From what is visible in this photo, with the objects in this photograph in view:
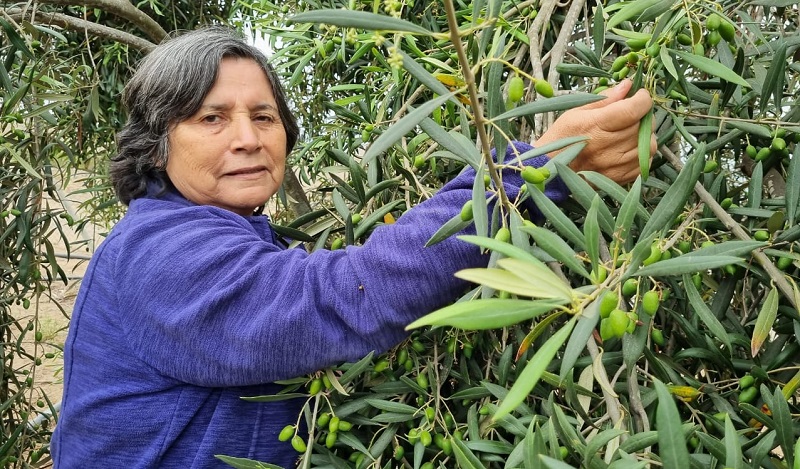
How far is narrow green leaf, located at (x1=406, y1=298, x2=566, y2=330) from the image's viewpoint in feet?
1.68

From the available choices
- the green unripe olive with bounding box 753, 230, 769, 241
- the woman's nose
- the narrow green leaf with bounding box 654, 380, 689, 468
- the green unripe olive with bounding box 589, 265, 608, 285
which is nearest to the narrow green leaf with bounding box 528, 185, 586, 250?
the green unripe olive with bounding box 589, 265, 608, 285

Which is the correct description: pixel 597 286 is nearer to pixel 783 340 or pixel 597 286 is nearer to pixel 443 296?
pixel 443 296

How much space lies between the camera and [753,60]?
1125 mm

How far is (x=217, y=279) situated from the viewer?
112 centimetres

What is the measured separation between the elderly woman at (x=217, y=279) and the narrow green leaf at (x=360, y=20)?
391 mm

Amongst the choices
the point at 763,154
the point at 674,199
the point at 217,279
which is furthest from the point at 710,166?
the point at 217,279

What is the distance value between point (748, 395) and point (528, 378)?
0.59 metres

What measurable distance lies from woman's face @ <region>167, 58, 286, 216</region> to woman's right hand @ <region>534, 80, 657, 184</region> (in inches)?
24.9

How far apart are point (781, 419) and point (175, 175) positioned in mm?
1172

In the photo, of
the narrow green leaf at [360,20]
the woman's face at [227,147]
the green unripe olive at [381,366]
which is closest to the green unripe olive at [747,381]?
the green unripe olive at [381,366]

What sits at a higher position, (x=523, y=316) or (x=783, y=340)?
(x=523, y=316)

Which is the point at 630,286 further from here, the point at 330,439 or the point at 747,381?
the point at 330,439

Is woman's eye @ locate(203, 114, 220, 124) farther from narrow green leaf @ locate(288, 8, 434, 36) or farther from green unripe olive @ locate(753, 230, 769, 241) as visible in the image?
green unripe olive @ locate(753, 230, 769, 241)

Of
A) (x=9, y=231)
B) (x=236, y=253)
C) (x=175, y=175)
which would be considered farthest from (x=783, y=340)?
(x=9, y=231)
